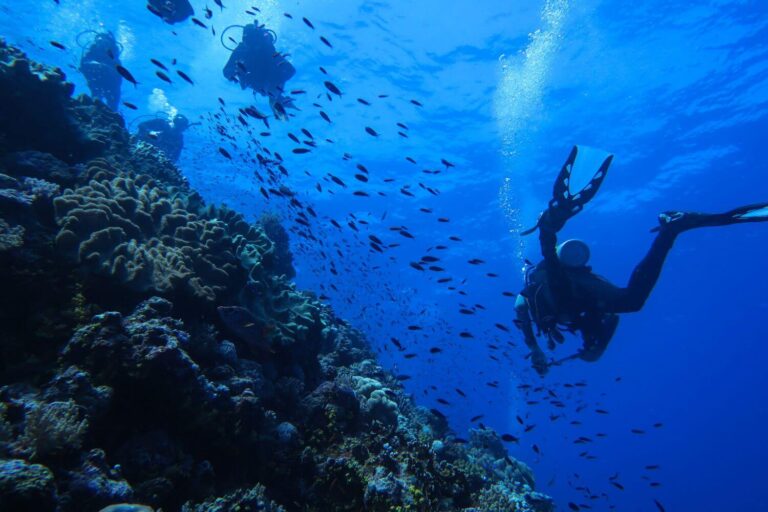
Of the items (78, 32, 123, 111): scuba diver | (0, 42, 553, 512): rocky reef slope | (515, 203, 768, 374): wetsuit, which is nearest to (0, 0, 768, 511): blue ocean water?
(515, 203, 768, 374): wetsuit

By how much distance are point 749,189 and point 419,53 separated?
3252cm

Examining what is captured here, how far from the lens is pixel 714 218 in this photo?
9.07m

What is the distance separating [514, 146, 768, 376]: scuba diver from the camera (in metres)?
9.52

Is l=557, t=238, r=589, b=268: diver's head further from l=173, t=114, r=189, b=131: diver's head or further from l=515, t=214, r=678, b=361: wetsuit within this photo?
l=173, t=114, r=189, b=131: diver's head

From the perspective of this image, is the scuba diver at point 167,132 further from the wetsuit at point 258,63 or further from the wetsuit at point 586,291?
the wetsuit at point 586,291

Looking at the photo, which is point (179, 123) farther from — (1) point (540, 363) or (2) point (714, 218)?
(2) point (714, 218)

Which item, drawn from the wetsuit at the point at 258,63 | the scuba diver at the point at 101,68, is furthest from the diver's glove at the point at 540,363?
the scuba diver at the point at 101,68

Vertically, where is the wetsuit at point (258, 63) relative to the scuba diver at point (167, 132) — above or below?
above

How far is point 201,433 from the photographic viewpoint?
4328 mm

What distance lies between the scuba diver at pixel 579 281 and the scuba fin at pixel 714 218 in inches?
0.8

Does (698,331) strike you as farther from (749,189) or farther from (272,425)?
(272,425)

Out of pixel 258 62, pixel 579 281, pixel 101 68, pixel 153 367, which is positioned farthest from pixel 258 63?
pixel 153 367

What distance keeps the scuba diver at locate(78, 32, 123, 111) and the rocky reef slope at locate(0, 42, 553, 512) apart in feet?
50.2

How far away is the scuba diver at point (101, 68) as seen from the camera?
20922mm
